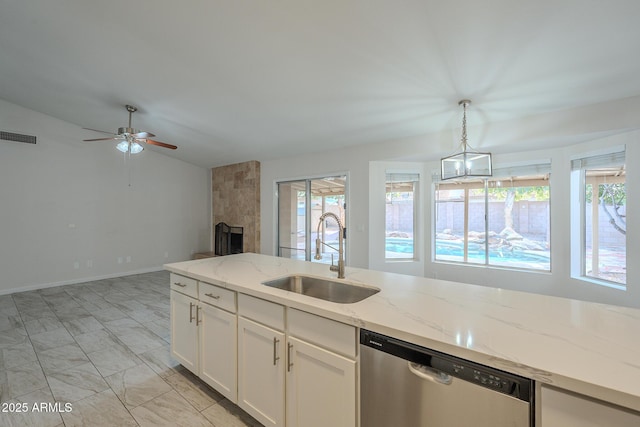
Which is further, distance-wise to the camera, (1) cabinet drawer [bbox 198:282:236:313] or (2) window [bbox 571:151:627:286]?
(2) window [bbox 571:151:627:286]

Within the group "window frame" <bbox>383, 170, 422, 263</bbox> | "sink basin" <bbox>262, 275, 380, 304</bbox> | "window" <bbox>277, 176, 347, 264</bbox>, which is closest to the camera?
"sink basin" <bbox>262, 275, 380, 304</bbox>

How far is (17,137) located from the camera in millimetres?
4398

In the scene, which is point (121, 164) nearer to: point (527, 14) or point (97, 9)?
point (97, 9)

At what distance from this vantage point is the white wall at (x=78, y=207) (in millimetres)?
4391

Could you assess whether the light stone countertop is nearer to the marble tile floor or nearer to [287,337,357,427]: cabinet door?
[287,337,357,427]: cabinet door

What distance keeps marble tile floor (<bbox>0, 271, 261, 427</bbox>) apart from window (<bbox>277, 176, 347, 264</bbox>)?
2549mm

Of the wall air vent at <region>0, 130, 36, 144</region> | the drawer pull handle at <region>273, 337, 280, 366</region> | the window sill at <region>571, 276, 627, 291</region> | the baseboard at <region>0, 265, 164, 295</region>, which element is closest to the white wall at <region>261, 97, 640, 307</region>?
the window sill at <region>571, 276, 627, 291</region>

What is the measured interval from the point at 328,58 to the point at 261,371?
2614 millimetres

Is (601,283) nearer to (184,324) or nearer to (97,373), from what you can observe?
(184,324)

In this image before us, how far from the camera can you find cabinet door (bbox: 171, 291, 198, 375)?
2.00 m

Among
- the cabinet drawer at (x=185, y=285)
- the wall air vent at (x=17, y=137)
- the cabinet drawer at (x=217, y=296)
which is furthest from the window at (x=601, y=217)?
the wall air vent at (x=17, y=137)

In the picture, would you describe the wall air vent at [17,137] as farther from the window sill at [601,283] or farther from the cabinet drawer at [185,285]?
the window sill at [601,283]

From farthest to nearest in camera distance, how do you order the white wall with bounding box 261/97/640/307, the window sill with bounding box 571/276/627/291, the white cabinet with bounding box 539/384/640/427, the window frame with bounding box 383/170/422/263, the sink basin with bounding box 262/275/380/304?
the window frame with bounding box 383/170/422/263 < the window sill with bounding box 571/276/627/291 < the white wall with bounding box 261/97/640/307 < the sink basin with bounding box 262/275/380/304 < the white cabinet with bounding box 539/384/640/427

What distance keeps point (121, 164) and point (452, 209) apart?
6665 mm
